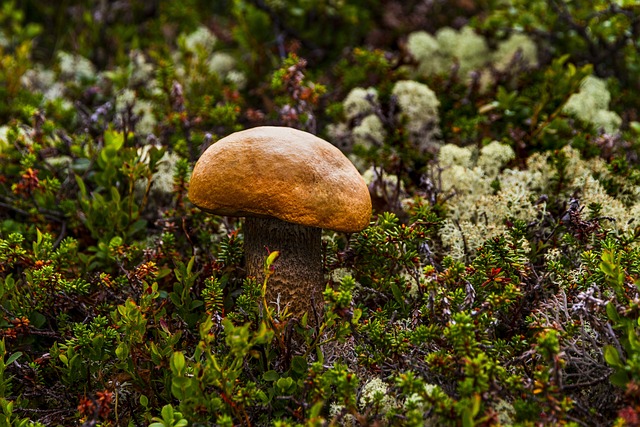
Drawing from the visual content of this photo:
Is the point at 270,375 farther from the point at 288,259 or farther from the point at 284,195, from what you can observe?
the point at 284,195

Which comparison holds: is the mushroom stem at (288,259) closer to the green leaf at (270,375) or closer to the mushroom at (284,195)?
the mushroom at (284,195)

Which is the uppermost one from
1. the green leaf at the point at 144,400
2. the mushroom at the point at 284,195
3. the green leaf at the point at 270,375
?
the mushroom at the point at 284,195

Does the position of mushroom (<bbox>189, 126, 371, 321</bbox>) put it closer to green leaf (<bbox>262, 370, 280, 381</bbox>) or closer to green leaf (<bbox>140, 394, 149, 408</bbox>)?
green leaf (<bbox>262, 370, 280, 381</bbox>)

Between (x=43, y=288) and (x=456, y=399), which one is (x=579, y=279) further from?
(x=43, y=288)

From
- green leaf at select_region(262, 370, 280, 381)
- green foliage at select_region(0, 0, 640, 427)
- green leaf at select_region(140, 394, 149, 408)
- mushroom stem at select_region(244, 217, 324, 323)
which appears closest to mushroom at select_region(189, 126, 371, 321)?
mushroom stem at select_region(244, 217, 324, 323)

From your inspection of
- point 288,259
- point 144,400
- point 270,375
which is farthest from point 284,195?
point 144,400

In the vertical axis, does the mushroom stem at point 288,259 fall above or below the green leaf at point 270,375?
above

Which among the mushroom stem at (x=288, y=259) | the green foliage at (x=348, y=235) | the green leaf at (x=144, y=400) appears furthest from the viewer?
the mushroom stem at (x=288, y=259)

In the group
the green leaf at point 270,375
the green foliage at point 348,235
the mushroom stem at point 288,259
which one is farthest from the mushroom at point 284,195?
the green leaf at point 270,375

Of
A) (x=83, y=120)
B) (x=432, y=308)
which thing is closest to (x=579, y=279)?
(x=432, y=308)
